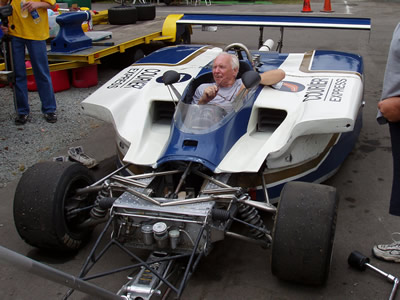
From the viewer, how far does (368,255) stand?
143 inches

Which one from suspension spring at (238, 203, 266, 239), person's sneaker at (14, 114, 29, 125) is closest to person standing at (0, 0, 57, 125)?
person's sneaker at (14, 114, 29, 125)

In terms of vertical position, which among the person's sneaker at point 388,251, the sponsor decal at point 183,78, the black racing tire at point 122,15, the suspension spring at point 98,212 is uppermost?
the sponsor decal at point 183,78

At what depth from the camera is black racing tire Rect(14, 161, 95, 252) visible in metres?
3.32

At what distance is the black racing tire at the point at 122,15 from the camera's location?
A: 10.4 m

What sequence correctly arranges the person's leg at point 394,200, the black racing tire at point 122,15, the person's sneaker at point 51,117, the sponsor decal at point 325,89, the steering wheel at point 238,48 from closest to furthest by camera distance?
the person's leg at point 394,200, the sponsor decal at point 325,89, the steering wheel at point 238,48, the person's sneaker at point 51,117, the black racing tire at point 122,15

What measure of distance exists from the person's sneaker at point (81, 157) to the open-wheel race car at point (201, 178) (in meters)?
0.70

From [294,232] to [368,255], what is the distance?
98 centimetres

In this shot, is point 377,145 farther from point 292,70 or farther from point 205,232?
point 205,232

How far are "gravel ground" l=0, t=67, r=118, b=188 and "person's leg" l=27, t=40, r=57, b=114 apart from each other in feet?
0.89

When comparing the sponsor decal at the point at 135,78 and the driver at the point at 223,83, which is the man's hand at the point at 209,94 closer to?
the driver at the point at 223,83

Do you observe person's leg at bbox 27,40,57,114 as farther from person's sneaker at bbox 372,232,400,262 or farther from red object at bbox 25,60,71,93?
person's sneaker at bbox 372,232,400,262

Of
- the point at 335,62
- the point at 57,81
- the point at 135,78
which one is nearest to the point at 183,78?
the point at 135,78

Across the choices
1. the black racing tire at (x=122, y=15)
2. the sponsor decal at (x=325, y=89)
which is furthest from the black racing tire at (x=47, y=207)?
the black racing tire at (x=122, y=15)

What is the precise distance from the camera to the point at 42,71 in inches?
243
